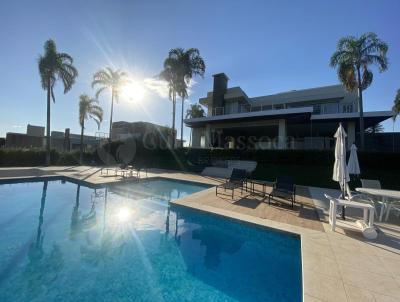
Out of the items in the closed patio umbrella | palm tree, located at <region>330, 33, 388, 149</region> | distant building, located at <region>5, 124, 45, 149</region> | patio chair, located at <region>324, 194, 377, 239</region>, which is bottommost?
patio chair, located at <region>324, 194, 377, 239</region>

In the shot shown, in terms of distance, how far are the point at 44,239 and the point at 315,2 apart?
1235cm

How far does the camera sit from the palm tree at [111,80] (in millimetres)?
23375

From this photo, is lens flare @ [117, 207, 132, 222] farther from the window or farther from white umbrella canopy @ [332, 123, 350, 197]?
the window

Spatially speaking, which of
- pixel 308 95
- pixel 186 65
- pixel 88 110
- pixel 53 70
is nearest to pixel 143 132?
pixel 88 110

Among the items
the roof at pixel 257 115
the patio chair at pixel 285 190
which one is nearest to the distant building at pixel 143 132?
the roof at pixel 257 115

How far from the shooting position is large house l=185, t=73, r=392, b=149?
16859 mm

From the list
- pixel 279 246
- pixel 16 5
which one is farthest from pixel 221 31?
pixel 279 246

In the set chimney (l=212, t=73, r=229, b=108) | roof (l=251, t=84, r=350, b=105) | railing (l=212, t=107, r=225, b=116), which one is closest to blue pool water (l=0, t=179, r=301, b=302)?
railing (l=212, t=107, r=225, b=116)

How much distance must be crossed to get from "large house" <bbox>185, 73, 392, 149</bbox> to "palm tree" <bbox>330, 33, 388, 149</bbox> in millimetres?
2754

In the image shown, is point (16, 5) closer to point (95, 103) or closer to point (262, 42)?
point (262, 42)

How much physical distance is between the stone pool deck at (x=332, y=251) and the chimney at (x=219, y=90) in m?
16.9

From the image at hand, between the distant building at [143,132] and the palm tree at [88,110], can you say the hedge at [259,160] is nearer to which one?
the distant building at [143,132]

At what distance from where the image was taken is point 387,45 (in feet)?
42.4

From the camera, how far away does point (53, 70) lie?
61.0ft
